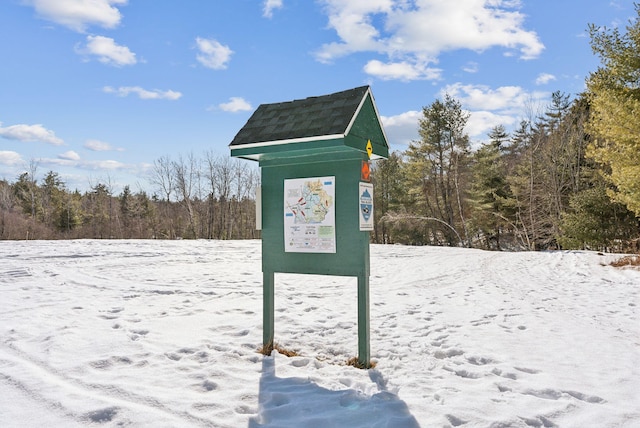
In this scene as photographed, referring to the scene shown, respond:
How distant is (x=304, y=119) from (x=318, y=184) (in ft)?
2.38

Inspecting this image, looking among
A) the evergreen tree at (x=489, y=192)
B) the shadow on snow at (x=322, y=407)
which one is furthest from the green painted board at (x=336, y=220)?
the evergreen tree at (x=489, y=192)

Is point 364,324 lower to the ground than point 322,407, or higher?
higher

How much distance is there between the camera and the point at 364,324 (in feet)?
13.1

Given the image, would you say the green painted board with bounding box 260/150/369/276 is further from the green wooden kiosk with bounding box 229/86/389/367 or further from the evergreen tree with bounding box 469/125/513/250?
the evergreen tree with bounding box 469/125/513/250

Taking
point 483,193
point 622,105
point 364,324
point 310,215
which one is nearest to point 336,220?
point 310,215

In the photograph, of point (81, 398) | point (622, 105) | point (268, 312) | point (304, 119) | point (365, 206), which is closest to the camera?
point (81, 398)

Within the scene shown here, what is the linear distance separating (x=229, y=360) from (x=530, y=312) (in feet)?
16.6

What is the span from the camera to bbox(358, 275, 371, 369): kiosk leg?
3930 mm

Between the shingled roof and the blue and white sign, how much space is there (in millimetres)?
Answer: 661

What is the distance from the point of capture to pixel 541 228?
957 inches

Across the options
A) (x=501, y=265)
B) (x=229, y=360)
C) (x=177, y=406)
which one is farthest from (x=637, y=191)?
(x=177, y=406)

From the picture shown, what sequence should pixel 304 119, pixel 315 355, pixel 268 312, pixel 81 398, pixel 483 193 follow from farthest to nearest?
pixel 483 193 → pixel 268 312 → pixel 315 355 → pixel 304 119 → pixel 81 398

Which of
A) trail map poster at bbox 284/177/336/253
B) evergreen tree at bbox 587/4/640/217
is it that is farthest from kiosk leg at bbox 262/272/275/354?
evergreen tree at bbox 587/4/640/217

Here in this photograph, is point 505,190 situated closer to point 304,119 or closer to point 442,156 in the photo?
point 442,156
